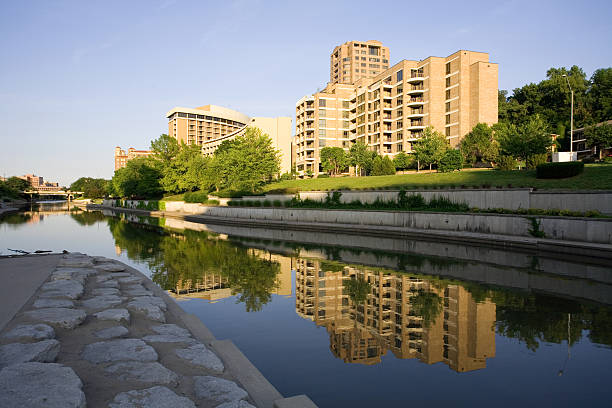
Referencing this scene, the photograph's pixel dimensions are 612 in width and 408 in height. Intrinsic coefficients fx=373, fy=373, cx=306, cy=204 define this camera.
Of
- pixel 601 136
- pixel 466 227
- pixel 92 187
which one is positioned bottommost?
pixel 466 227

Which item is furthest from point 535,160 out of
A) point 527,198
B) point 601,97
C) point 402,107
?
point 601,97

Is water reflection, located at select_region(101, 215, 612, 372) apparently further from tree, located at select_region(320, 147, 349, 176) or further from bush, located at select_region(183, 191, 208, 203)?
tree, located at select_region(320, 147, 349, 176)

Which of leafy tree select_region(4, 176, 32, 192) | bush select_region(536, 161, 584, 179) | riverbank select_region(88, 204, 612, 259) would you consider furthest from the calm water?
leafy tree select_region(4, 176, 32, 192)

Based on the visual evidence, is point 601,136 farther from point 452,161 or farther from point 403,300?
point 403,300

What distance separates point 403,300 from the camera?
369 inches

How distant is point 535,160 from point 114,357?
3859 cm

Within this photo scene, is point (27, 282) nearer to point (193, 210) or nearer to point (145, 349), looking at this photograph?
point (145, 349)

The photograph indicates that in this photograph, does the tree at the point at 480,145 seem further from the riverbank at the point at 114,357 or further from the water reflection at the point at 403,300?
the riverbank at the point at 114,357

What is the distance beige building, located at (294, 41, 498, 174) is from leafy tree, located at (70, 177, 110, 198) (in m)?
74.7

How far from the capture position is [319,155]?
282ft

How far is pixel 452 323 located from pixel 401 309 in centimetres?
126

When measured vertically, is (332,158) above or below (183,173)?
above

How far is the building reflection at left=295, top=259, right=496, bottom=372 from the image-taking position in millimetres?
6340

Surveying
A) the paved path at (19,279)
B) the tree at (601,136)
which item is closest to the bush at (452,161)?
the tree at (601,136)
